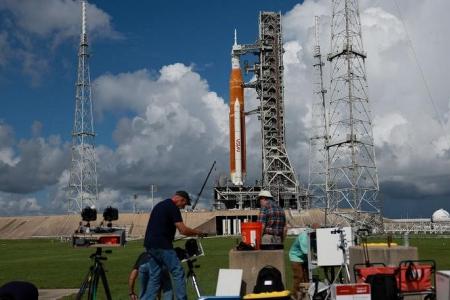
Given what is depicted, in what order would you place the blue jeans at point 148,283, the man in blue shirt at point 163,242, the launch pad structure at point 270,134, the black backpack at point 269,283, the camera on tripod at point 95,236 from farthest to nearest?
the launch pad structure at point 270,134 → the blue jeans at point 148,283 → the man in blue shirt at point 163,242 → the black backpack at point 269,283 → the camera on tripod at point 95,236

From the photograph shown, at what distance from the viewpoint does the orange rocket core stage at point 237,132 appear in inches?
3655

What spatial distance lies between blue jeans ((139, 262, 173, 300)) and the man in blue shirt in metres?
0.04

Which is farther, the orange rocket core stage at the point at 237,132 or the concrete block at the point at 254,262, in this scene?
the orange rocket core stage at the point at 237,132

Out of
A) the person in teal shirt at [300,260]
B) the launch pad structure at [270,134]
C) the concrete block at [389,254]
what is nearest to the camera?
the concrete block at [389,254]

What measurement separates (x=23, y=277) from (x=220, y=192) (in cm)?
7621

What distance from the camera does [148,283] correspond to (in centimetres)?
1011

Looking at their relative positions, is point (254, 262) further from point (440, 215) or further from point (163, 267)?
point (440, 215)

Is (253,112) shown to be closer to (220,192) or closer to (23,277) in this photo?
(220,192)

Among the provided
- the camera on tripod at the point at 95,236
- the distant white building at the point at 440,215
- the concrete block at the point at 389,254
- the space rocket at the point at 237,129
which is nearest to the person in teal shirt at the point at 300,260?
the concrete block at the point at 389,254

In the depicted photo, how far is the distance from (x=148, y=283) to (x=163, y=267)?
16.2 inches

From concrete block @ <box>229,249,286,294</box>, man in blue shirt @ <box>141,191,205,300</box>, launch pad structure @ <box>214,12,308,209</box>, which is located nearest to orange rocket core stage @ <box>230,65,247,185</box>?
launch pad structure @ <box>214,12,308,209</box>

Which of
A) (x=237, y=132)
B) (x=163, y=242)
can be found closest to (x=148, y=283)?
(x=163, y=242)

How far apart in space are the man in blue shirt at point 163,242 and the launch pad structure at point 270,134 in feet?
281

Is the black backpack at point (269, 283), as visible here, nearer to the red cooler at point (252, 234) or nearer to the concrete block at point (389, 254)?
the red cooler at point (252, 234)
